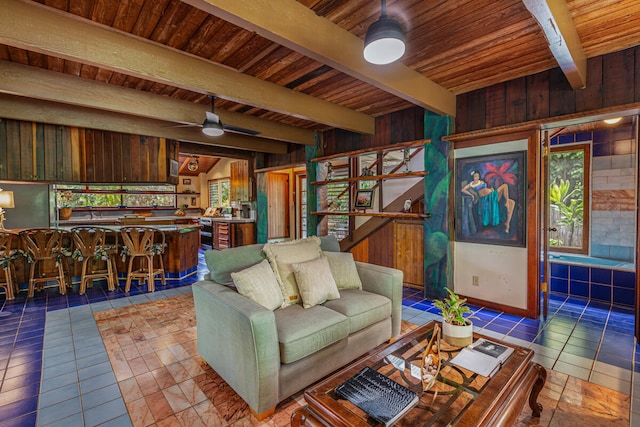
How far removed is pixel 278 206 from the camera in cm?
905

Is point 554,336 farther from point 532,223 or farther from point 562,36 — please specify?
point 562,36

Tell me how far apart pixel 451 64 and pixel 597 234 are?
3437mm

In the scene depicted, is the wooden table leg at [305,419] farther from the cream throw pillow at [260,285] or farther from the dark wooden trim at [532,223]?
the dark wooden trim at [532,223]

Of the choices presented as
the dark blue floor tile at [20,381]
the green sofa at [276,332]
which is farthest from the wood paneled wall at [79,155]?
the green sofa at [276,332]

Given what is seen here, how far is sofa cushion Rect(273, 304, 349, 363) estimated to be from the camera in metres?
1.82

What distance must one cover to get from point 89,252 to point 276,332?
382 centimetres

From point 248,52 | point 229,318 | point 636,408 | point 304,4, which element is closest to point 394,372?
point 229,318

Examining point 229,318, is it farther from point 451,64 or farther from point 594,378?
point 451,64

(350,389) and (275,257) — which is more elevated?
(275,257)

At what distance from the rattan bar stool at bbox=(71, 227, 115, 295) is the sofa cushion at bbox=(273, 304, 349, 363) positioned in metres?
3.49

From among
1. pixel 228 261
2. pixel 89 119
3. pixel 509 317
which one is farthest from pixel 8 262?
pixel 509 317

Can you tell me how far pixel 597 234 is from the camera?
4.20m

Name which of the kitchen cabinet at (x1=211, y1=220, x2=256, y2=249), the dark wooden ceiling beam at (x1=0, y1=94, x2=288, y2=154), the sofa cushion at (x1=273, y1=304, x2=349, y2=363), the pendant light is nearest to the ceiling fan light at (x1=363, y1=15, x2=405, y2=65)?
the pendant light

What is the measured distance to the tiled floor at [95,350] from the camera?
73.4 inches
